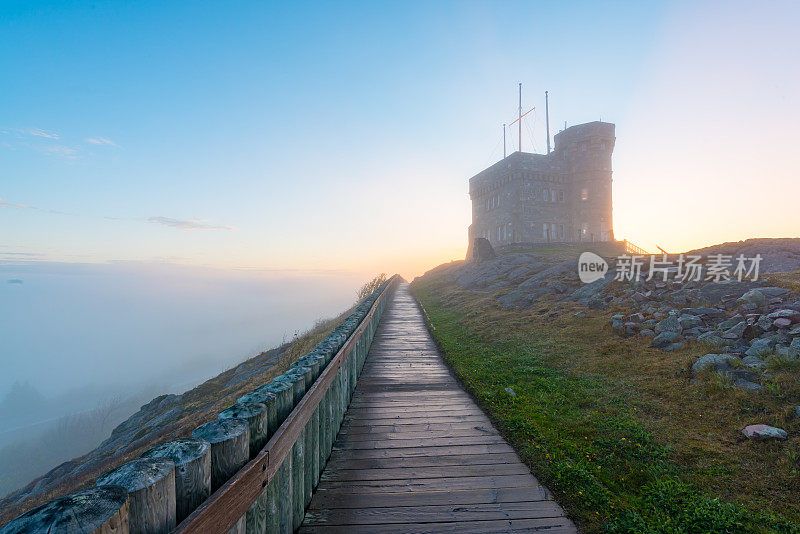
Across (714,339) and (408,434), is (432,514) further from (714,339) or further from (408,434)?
(714,339)

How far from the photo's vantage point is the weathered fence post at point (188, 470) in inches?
67.2

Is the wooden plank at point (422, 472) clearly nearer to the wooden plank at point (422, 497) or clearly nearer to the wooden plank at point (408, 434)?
the wooden plank at point (422, 497)

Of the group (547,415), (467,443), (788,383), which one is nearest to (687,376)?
(788,383)

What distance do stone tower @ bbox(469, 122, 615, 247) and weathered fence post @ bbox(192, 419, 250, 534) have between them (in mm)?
42485

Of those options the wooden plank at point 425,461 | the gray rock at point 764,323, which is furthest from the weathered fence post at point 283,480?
the gray rock at point 764,323

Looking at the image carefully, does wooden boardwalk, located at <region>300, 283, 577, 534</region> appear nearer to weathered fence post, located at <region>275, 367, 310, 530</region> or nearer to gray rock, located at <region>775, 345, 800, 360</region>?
weathered fence post, located at <region>275, 367, 310, 530</region>

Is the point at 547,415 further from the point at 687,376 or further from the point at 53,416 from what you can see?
the point at 53,416

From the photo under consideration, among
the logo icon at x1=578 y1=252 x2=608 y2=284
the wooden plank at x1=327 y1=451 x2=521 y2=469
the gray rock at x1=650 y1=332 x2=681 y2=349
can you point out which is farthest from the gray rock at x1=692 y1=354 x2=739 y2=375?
the logo icon at x1=578 y1=252 x2=608 y2=284

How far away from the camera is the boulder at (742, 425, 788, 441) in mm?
4607

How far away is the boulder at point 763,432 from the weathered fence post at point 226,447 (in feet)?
21.0

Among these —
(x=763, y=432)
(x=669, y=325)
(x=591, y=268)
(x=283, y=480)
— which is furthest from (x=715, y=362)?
(x=591, y=268)

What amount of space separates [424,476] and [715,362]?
6468 millimetres

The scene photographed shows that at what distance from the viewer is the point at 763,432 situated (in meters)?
4.68

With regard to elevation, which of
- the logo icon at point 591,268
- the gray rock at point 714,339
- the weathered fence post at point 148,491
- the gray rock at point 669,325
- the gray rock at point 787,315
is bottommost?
the gray rock at point 714,339
